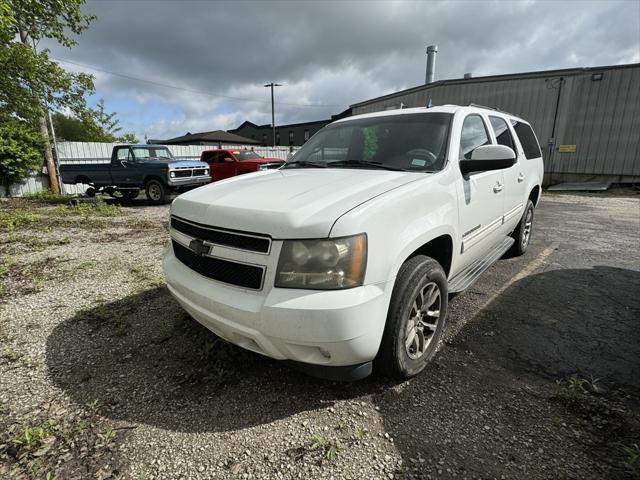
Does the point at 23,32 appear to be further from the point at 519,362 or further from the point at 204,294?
the point at 519,362

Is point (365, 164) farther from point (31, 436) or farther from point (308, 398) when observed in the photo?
point (31, 436)

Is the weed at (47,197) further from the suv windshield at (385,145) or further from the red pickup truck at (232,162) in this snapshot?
the suv windshield at (385,145)

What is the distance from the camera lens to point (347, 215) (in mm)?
1724

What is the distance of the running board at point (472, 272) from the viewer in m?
2.67

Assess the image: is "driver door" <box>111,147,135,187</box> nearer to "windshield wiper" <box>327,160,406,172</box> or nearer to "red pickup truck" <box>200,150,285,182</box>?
"red pickup truck" <box>200,150,285,182</box>

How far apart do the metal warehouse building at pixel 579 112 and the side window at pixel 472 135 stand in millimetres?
11777

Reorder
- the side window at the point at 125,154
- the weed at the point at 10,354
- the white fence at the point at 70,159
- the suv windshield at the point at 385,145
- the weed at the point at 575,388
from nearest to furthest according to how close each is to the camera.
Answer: the weed at the point at 575,388, the weed at the point at 10,354, the suv windshield at the point at 385,145, the side window at the point at 125,154, the white fence at the point at 70,159

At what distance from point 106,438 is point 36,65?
38.0 ft

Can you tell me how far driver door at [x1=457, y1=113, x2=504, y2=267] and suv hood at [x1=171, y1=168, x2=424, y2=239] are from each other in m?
0.59

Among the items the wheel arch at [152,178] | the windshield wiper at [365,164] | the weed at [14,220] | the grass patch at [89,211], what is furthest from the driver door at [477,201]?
the wheel arch at [152,178]

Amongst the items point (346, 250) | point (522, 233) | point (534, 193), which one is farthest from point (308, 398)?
point (534, 193)

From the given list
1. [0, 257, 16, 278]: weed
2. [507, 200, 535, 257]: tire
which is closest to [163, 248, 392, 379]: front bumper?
[507, 200, 535, 257]: tire

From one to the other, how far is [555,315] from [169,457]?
3279mm

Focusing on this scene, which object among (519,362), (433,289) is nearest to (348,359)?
(433,289)
